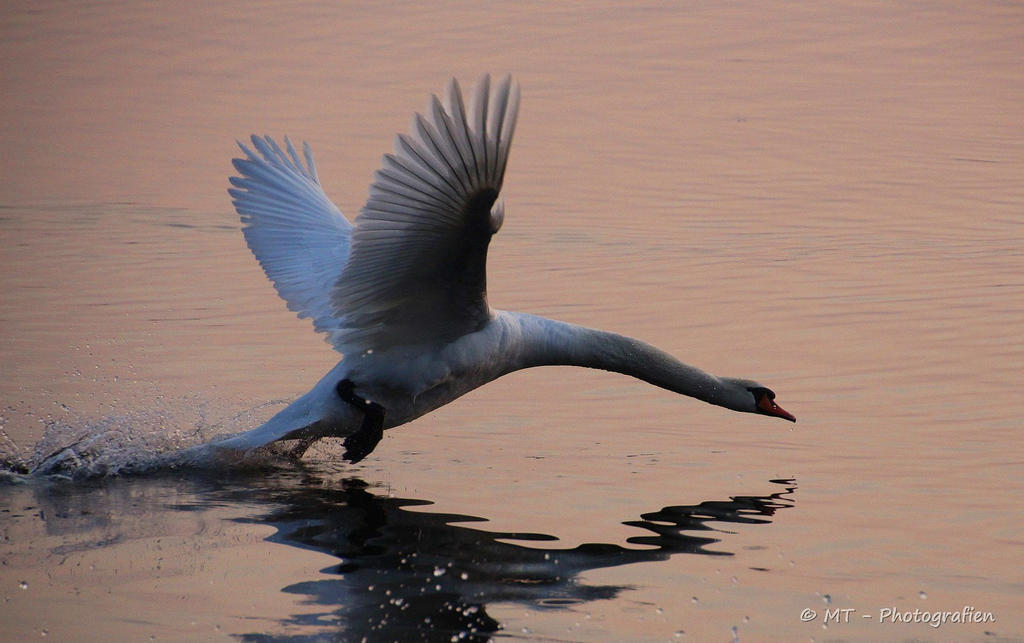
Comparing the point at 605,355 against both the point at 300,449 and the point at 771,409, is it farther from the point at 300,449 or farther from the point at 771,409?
the point at 300,449

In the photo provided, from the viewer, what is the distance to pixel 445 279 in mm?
7566

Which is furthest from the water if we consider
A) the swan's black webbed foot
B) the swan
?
the swan

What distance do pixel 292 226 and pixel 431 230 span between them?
260 centimetres

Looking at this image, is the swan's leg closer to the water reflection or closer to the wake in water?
the wake in water

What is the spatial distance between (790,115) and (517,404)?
11891 millimetres

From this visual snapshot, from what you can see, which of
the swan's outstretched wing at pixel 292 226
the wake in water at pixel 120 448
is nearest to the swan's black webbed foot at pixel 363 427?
the wake in water at pixel 120 448

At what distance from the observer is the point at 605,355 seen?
835 cm

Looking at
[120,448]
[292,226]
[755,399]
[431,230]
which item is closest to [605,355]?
[755,399]

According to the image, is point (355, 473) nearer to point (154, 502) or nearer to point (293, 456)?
point (293, 456)

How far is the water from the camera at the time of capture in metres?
6.24

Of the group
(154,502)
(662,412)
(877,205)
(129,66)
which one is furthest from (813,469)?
(129,66)

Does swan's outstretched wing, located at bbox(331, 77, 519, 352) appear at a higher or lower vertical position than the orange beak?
higher

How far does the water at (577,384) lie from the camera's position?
6.24 m

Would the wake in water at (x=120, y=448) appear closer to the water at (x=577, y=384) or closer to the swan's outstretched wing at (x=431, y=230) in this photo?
the water at (x=577, y=384)
